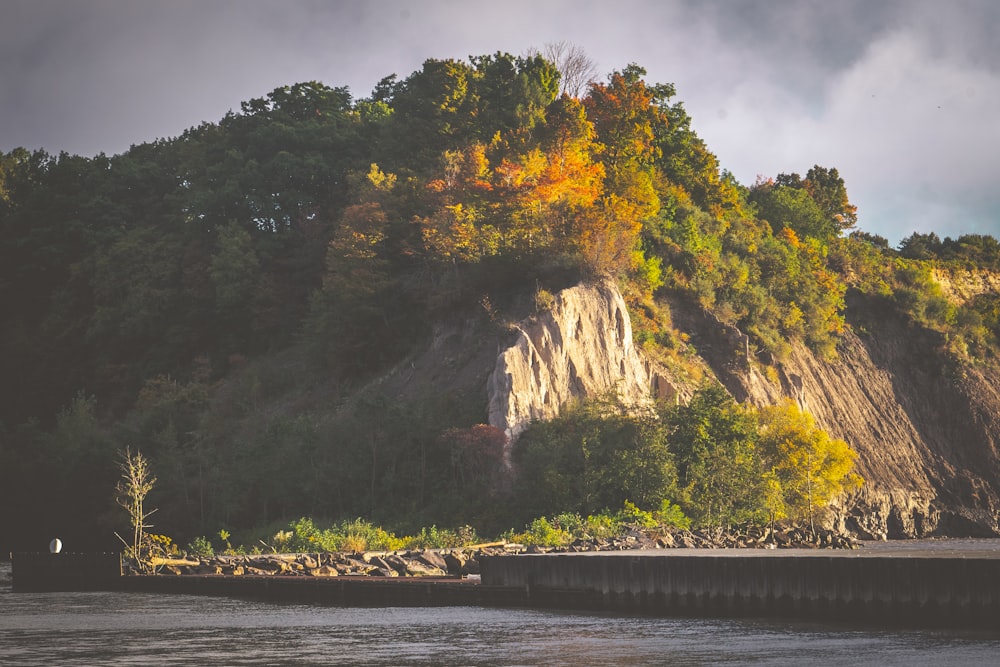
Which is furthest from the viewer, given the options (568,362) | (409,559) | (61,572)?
(568,362)

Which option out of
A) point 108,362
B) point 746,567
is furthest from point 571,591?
point 108,362

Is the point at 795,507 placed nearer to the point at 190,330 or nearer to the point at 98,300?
the point at 190,330

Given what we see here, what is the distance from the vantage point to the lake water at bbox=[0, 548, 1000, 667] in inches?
1070

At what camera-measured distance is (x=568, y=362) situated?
206ft

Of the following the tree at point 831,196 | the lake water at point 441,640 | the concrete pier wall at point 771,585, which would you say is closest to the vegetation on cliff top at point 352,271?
the tree at point 831,196

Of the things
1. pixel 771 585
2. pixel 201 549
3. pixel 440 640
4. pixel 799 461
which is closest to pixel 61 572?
pixel 201 549

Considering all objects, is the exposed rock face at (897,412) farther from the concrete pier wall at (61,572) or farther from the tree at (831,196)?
the concrete pier wall at (61,572)

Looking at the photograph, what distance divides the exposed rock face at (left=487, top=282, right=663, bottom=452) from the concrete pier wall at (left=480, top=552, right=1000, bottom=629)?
19.3 m

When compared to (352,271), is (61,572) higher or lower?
lower

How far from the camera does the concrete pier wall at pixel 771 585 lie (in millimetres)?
31141

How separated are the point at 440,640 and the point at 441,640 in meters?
0.03

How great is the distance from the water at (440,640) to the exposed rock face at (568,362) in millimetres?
20724

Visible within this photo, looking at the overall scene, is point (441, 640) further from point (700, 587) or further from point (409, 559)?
point (409, 559)

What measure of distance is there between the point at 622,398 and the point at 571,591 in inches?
974
